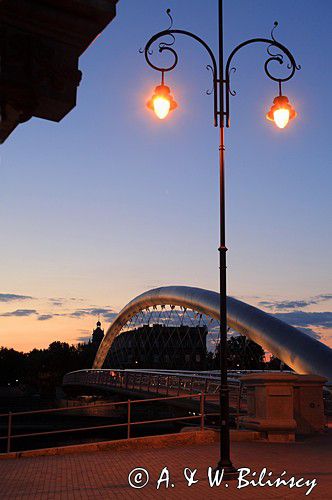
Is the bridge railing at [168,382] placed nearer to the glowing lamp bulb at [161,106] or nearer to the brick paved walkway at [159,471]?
the brick paved walkway at [159,471]

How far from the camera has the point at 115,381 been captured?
51969 millimetres

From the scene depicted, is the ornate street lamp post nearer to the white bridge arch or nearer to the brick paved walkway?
the brick paved walkway

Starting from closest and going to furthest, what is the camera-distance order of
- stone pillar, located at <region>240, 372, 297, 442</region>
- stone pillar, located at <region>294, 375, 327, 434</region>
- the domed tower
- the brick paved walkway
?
the brick paved walkway, stone pillar, located at <region>240, 372, 297, 442</region>, stone pillar, located at <region>294, 375, 327, 434</region>, the domed tower

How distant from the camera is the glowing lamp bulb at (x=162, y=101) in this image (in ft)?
38.8

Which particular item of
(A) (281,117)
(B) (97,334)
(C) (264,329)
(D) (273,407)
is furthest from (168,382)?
(B) (97,334)

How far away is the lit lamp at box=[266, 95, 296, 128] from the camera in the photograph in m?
12.1

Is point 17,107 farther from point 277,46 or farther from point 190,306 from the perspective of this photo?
point 190,306

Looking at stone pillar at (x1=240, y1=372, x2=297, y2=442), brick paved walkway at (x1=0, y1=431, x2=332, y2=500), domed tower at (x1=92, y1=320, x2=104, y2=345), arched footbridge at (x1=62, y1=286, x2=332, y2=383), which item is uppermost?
domed tower at (x1=92, y1=320, x2=104, y2=345)

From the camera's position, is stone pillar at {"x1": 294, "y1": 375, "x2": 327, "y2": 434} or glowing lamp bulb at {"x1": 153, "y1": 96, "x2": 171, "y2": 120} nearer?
glowing lamp bulb at {"x1": 153, "y1": 96, "x2": 171, "y2": 120}

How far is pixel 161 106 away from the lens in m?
11.8

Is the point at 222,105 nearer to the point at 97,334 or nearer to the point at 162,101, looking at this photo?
the point at 162,101

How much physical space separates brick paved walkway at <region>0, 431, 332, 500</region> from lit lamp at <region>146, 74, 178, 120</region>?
6298 millimetres

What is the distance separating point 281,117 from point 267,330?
84.0 feet

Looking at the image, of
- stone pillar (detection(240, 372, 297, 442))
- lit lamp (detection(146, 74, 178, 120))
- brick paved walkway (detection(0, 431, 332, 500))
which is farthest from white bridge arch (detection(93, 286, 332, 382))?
lit lamp (detection(146, 74, 178, 120))
